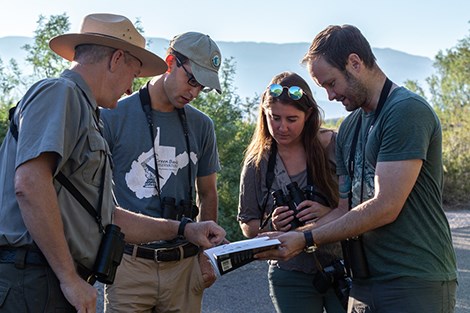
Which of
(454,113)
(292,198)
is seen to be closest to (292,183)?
(292,198)

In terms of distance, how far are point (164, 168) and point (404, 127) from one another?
1567 mm

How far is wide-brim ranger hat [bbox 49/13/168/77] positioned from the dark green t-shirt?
3.86 ft

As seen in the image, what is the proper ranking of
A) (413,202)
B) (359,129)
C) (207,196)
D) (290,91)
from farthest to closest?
(207,196) → (290,91) → (359,129) → (413,202)

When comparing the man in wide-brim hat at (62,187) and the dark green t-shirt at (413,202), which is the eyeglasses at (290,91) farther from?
the man in wide-brim hat at (62,187)

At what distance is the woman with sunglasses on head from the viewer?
4.14 metres

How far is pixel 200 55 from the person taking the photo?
4.34 metres

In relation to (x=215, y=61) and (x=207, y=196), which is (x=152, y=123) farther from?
(x=207, y=196)

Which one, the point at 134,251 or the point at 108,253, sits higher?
the point at 108,253

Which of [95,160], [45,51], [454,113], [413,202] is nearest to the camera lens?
[95,160]

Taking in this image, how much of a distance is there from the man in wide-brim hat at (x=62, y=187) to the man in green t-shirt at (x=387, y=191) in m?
1.05

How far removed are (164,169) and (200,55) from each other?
72 centimetres

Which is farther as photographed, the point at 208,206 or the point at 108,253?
the point at 208,206

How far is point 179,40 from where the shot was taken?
14.5 ft

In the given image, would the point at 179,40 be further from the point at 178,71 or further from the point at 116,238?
the point at 116,238
